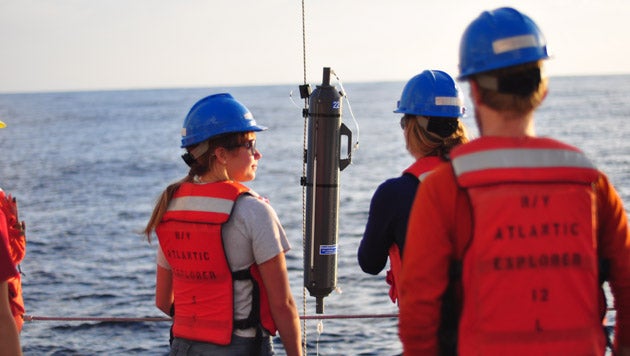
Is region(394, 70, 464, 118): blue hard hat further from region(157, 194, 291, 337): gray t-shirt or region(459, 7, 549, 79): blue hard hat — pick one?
region(459, 7, 549, 79): blue hard hat

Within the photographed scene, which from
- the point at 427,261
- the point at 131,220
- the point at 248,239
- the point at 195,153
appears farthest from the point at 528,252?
the point at 131,220

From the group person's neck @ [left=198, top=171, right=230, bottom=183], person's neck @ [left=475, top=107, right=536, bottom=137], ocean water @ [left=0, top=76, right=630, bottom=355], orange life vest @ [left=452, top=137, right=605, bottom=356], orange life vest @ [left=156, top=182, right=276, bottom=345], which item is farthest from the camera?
ocean water @ [left=0, top=76, right=630, bottom=355]

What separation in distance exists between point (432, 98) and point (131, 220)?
2374cm

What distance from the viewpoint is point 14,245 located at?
3818 millimetres

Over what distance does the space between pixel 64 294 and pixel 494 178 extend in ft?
55.7

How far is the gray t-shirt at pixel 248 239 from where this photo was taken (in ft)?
11.7

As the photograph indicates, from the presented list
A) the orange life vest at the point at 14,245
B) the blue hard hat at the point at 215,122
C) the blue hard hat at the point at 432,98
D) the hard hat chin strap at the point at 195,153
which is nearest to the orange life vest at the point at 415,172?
the blue hard hat at the point at 432,98

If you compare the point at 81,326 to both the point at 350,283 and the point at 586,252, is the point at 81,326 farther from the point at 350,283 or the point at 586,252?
the point at 586,252

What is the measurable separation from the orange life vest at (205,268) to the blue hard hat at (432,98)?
869 millimetres

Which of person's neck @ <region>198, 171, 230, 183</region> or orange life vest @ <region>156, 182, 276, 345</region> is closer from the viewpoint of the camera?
orange life vest @ <region>156, 182, 276, 345</region>

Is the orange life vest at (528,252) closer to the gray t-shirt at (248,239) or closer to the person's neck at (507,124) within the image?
the person's neck at (507,124)

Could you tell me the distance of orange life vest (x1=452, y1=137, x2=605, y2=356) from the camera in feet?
8.44

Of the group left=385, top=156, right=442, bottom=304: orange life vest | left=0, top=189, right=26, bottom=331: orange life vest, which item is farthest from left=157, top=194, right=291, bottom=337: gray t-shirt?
left=0, top=189, right=26, bottom=331: orange life vest

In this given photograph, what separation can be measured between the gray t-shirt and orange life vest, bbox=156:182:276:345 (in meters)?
0.03
